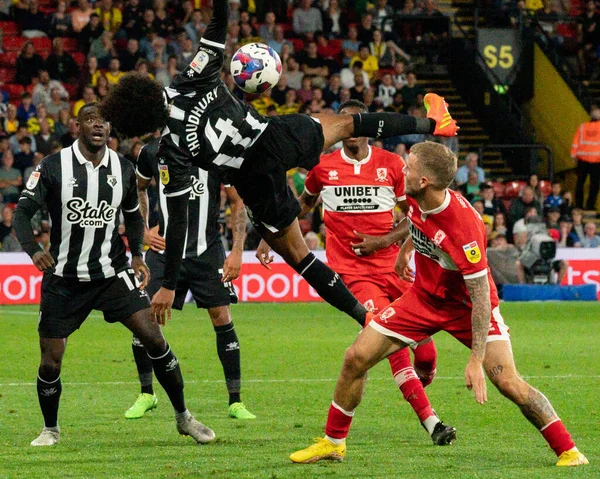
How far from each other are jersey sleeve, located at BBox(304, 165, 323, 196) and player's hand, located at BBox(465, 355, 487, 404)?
335cm

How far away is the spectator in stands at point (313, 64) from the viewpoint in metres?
25.0

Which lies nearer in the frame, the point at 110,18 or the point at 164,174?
the point at 164,174

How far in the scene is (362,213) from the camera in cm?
964

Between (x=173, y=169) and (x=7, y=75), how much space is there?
17168 mm

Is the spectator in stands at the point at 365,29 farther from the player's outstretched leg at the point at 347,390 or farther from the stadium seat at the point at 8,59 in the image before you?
the player's outstretched leg at the point at 347,390

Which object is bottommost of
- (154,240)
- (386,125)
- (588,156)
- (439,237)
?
(588,156)

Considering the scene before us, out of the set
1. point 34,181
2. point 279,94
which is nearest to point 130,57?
point 279,94

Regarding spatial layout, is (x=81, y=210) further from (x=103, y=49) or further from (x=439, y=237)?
(x=103, y=49)

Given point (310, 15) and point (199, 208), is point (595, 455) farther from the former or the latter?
point (310, 15)

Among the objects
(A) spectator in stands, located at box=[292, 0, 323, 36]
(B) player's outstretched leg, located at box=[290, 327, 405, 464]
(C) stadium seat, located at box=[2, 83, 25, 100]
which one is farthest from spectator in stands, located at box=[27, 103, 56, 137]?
(B) player's outstretched leg, located at box=[290, 327, 405, 464]

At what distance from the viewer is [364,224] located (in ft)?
31.7

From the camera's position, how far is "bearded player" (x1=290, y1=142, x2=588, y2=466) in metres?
6.95

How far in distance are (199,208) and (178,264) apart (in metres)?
2.27

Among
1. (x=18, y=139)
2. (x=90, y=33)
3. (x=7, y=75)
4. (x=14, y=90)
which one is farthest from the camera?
(x=90, y=33)
